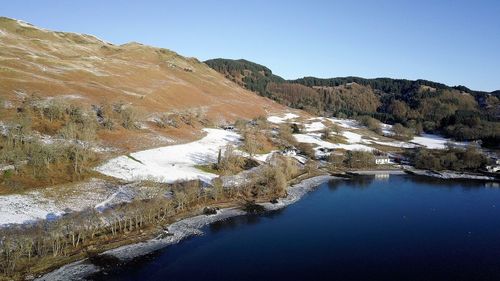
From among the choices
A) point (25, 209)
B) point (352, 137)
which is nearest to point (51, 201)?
point (25, 209)

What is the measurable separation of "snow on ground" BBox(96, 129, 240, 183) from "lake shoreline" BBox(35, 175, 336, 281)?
30.9 feet

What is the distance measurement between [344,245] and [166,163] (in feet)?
97.5

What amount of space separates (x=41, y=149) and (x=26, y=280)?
868 inches

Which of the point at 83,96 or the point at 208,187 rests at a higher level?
the point at 83,96

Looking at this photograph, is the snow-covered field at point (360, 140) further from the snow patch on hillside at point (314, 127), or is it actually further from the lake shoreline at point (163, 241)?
the lake shoreline at point (163, 241)

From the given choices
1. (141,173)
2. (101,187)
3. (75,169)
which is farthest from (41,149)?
(141,173)

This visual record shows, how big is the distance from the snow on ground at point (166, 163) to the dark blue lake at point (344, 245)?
13404 mm

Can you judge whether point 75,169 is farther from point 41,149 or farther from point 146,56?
point 146,56

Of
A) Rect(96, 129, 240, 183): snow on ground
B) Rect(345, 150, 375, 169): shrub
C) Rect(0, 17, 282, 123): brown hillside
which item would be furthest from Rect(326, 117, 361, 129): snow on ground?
Rect(96, 129, 240, 183): snow on ground

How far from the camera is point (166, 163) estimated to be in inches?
2330

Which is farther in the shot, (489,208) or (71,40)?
(71,40)

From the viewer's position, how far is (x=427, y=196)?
60562 millimetres

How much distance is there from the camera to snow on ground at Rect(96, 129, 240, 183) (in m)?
51.8

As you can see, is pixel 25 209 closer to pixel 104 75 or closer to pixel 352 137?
pixel 104 75
